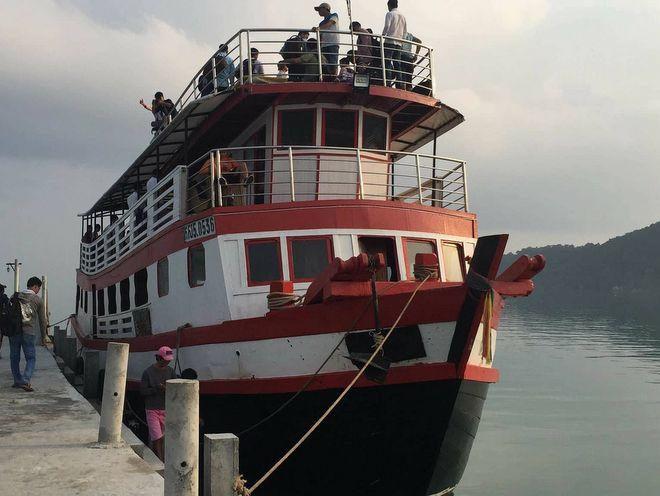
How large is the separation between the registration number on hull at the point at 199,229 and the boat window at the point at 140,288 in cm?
284

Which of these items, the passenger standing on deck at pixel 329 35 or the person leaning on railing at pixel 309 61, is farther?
the passenger standing on deck at pixel 329 35

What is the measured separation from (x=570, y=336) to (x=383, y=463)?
157 feet

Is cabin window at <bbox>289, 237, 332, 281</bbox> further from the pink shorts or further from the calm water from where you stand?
the calm water

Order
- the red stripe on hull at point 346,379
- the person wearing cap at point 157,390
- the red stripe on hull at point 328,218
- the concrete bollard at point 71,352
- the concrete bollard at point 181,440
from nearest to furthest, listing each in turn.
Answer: the concrete bollard at point 181,440 → the red stripe on hull at point 346,379 → the person wearing cap at point 157,390 → the red stripe on hull at point 328,218 → the concrete bollard at point 71,352

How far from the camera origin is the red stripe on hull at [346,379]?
8.19m

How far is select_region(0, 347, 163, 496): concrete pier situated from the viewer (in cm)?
638

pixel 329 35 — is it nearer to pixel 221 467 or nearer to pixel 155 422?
pixel 155 422

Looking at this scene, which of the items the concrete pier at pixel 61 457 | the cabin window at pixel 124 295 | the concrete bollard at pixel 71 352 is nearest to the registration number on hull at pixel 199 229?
the concrete pier at pixel 61 457

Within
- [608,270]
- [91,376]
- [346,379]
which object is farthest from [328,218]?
[608,270]

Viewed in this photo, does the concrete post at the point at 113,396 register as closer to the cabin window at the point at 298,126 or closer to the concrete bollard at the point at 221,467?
the concrete bollard at the point at 221,467

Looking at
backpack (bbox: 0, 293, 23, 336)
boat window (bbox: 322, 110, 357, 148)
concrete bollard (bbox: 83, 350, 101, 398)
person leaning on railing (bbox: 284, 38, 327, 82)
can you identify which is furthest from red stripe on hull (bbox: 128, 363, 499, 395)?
person leaning on railing (bbox: 284, 38, 327, 82)

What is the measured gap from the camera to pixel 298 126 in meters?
12.3

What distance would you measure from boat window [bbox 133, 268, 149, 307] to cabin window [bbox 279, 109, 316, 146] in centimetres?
384

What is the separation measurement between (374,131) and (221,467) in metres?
8.71
